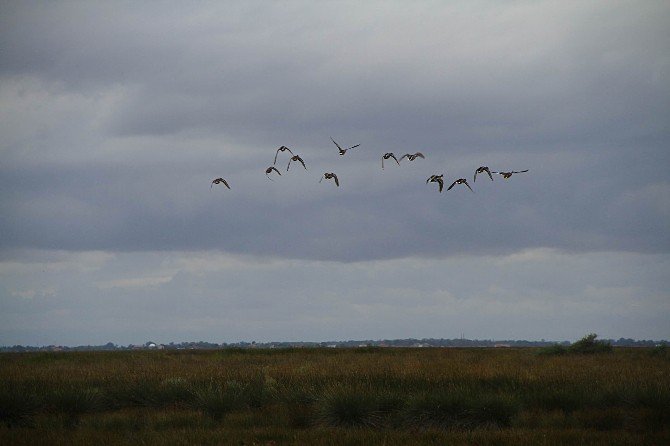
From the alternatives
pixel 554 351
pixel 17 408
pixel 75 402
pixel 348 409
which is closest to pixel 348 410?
pixel 348 409

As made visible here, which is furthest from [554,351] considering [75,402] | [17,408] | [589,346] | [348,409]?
[17,408]

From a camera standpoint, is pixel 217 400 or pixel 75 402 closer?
pixel 217 400

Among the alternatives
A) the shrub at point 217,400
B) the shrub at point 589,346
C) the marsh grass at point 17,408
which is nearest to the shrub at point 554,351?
the shrub at point 589,346

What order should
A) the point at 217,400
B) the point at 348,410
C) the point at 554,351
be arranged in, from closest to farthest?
the point at 348,410
the point at 217,400
the point at 554,351

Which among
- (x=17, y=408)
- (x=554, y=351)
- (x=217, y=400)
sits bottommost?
(x=17, y=408)

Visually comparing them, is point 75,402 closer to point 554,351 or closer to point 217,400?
point 217,400

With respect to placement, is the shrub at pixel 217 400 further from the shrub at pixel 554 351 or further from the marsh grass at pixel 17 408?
the shrub at pixel 554 351

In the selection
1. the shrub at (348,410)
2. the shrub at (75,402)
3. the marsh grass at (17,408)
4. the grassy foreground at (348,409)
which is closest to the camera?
the grassy foreground at (348,409)

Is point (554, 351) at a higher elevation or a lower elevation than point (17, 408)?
higher

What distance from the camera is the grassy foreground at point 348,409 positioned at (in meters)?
19.1

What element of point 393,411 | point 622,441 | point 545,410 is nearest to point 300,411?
point 393,411

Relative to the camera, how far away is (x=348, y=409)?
21.8 m

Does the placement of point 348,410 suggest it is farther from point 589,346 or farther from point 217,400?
point 589,346

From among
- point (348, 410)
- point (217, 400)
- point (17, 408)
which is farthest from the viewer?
point (217, 400)
